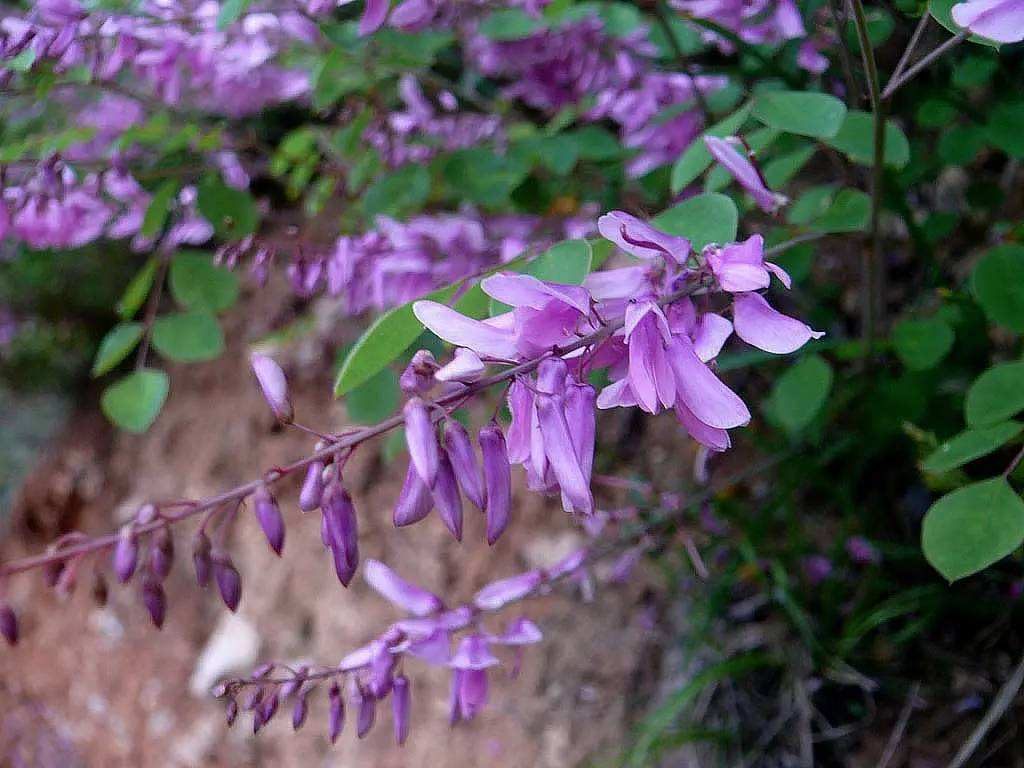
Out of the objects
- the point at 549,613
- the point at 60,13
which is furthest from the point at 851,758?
the point at 60,13

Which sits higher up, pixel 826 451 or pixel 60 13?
pixel 60 13

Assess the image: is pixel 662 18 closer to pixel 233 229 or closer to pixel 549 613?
pixel 233 229

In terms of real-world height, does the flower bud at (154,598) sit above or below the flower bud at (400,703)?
above

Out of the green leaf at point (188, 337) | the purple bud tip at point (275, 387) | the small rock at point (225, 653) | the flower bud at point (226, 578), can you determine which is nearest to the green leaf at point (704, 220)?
the purple bud tip at point (275, 387)

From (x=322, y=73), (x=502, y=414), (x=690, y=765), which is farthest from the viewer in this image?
(x=690, y=765)

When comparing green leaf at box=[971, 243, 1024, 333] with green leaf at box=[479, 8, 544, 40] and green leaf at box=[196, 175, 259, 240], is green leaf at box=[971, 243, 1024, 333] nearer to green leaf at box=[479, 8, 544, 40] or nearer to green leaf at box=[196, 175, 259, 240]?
green leaf at box=[479, 8, 544, 40]

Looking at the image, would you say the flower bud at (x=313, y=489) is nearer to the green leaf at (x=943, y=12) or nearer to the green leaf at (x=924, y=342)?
the green leaf at (x=943, y=12)

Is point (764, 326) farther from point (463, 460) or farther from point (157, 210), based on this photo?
point (157, 210)
